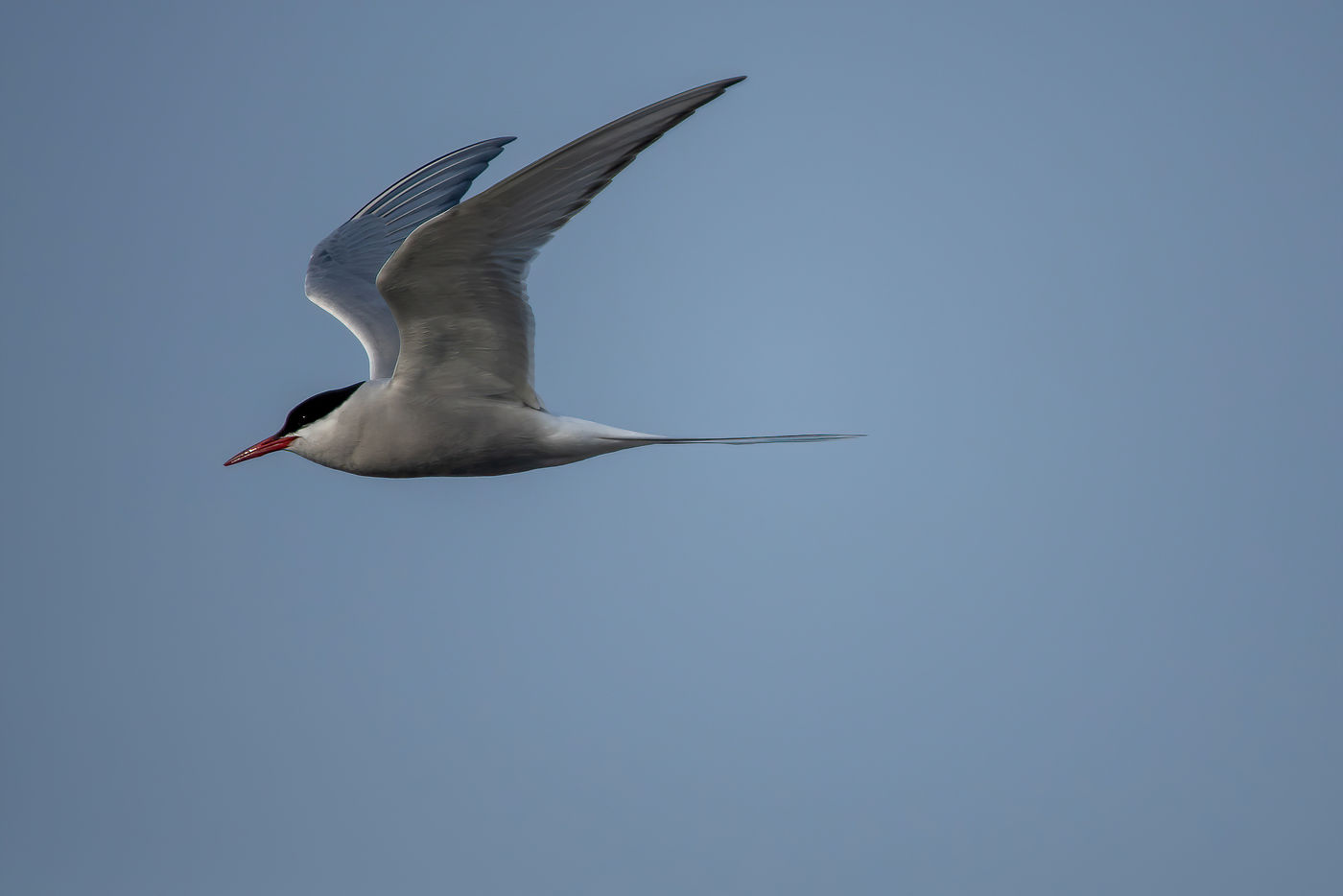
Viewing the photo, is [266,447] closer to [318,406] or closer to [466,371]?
[318,406]

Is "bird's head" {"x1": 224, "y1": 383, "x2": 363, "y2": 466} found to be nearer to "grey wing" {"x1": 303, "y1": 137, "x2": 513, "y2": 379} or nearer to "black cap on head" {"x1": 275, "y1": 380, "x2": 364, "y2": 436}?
"black cap on head" {"x1": 275, "y1": 380, "x2": 364, "y2": 436}

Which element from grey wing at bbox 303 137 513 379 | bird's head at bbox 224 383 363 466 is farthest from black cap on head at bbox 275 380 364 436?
grey wing at bbox 303 137 513 379

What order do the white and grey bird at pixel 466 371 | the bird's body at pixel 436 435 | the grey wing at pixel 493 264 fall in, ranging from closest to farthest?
1. the grey wing at pixel 493 264
2. the white and grey bird at pixel 466 371
3. the bird's body at pixel 436 435

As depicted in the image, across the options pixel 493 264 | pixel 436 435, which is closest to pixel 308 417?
pixel 436 435

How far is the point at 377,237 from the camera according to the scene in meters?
8.29

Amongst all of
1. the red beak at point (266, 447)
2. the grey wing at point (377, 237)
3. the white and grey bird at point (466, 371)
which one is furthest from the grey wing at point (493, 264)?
the grey wing at point (377, 237)

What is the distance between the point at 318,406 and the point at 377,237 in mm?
2395

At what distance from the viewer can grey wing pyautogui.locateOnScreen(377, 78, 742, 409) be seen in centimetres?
475

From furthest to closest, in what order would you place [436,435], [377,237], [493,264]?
[377,237], [436,435], [493,264]

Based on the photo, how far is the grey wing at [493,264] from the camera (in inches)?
187

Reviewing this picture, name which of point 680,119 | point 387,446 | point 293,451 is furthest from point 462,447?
point 680,119

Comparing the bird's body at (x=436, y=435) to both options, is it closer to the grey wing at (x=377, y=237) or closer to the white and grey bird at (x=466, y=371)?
the white and grey bird at (x=466, y=371)

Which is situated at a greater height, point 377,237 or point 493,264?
point 377,237

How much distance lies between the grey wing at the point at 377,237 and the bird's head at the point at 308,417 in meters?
1.18
